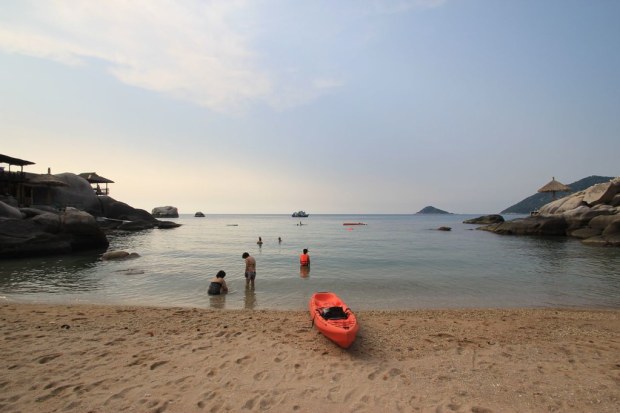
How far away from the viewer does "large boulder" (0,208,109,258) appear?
23359 millimetres

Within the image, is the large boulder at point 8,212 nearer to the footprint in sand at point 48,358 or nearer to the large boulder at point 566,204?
the footprint in sand at point 48,358

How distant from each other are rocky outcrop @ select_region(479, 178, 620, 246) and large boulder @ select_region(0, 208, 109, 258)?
53.4m

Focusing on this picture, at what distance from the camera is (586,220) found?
42.2 metres

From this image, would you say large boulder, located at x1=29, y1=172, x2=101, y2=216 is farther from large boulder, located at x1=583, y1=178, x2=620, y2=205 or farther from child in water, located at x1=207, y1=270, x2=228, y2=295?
large boulder, located at x1=583, y1=178, x2=620, y2=205

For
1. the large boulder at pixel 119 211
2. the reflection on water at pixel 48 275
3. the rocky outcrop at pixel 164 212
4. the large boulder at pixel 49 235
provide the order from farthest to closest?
the rocky outcrop at pixel 164 212 → the large boulder at pixel 119 211 → the large boulder at pixel 49 235 → the reflection on water at pixel 48 275

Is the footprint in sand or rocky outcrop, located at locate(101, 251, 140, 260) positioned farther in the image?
rocky outcrop, located at locate(101, 251, 140, 260)

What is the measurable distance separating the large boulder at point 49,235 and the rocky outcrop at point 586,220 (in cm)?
5343

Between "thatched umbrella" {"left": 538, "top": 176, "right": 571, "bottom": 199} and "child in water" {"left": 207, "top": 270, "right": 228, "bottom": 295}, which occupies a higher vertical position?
"thatched umbrella" {"left": 538, "top": 176, "right": 571, "bottom": 199}

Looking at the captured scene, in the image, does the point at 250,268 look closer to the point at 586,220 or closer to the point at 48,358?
the point at 48,358

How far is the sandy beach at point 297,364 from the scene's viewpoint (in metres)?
5.22

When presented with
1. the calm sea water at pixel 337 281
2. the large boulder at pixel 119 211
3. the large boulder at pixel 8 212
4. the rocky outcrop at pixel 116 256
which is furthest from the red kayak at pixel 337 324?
the large boulder at pixel 119 211

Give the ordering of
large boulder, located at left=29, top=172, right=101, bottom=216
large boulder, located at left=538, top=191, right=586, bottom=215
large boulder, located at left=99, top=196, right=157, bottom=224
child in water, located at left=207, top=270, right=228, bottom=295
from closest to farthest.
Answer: child in water, located at left=207, top=270, right=228, bottom=295 < large boulder, located at left=29, top=172, right=101, bottom=216 < large boulder, located at left=538, top=191, right=586, bottom=215 < large boulder, located at left=99, top=196, right=157, bottom=224

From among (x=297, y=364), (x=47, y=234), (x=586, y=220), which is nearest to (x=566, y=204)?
(x=586, y=220)

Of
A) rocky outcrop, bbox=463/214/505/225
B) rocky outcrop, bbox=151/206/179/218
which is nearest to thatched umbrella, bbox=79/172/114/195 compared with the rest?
rocky outcrop, bbox=151/206/179/218
